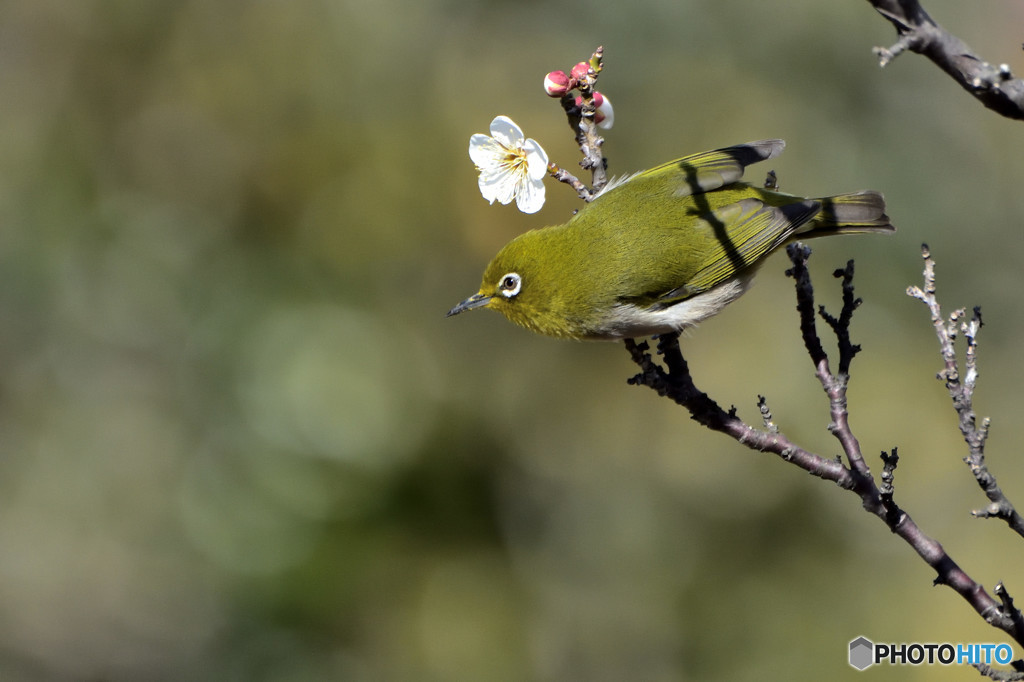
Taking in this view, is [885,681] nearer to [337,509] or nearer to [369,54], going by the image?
[337,509]

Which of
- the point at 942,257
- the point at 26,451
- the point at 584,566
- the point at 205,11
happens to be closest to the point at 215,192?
the point at 205,11

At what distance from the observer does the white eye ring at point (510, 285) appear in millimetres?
3391

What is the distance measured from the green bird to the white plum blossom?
34 cm

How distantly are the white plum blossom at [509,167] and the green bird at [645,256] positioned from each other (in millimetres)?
339

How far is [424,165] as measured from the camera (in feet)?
20.7

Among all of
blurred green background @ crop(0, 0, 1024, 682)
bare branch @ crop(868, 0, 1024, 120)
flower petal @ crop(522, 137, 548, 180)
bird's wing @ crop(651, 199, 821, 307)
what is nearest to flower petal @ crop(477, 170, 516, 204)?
flower petal @ crop(522, 137, 548, 180)

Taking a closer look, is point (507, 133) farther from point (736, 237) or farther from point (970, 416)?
point (970, 416)

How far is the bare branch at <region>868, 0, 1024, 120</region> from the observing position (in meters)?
1.63

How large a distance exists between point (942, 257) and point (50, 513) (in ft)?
20.2

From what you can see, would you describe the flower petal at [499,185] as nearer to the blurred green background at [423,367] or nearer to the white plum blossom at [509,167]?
the white plum blossom at [509,167]

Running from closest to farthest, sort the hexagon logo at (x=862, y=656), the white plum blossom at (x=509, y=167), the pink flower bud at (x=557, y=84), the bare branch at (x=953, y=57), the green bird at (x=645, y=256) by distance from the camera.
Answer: the bare branch at (x=953, y=57) < the pink flower bud at (x=557, y=84) < the white plum blossom at (x=509, y=167) < the green bird at (x=645, y=256) < the hexagon logo at (x=862, y=656)

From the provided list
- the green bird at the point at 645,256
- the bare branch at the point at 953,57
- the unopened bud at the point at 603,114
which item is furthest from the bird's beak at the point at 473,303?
the bare branch at the point at 953,57

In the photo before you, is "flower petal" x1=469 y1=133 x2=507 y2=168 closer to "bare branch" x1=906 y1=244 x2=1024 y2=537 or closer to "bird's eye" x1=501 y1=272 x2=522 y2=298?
"bird's eye" x1=501 y1=272 x2=522 y2=298

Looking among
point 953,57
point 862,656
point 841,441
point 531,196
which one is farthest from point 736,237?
point 862,656
